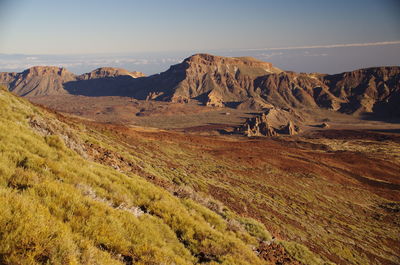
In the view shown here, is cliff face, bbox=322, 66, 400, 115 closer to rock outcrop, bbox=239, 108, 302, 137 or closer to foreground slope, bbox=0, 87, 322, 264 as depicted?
rock outcrop, bbox=239, 108, 302, 137

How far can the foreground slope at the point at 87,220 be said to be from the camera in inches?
152

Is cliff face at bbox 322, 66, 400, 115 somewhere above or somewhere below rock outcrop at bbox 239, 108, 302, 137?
above

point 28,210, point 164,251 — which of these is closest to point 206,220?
point 164,251

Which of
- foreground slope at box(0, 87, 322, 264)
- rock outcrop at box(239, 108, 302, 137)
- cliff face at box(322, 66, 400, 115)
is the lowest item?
rock outcrop at box(239, 108, 302, 137)

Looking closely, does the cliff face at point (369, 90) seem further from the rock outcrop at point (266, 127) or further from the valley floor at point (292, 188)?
the valley floor at point (292, 188)

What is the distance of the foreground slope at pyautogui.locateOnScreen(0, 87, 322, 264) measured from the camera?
385 centimetres

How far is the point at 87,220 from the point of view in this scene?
5.11 m

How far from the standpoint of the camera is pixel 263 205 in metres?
20.7

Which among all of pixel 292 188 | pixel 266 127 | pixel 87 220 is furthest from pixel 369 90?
pixel 87 220

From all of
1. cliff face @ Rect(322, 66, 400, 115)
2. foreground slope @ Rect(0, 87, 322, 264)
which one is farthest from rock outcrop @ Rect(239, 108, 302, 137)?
foreground slope @ Rect(0, 87, 322, 264)

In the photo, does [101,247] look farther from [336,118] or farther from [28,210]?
[336,118]

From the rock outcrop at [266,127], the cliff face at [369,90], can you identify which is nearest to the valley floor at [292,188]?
the rock outcrop at [266,127]

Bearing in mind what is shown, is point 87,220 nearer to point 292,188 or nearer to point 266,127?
point 292,188

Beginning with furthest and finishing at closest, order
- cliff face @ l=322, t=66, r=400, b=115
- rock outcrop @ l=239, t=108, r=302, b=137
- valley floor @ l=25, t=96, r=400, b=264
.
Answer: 1. cliff face @ l=322, t=66, r=400, b=115
2. rock outcrop @ l=239, t=108, r=302, b=137
3. valley floor @ l=25, t=96, r=400, b=264
